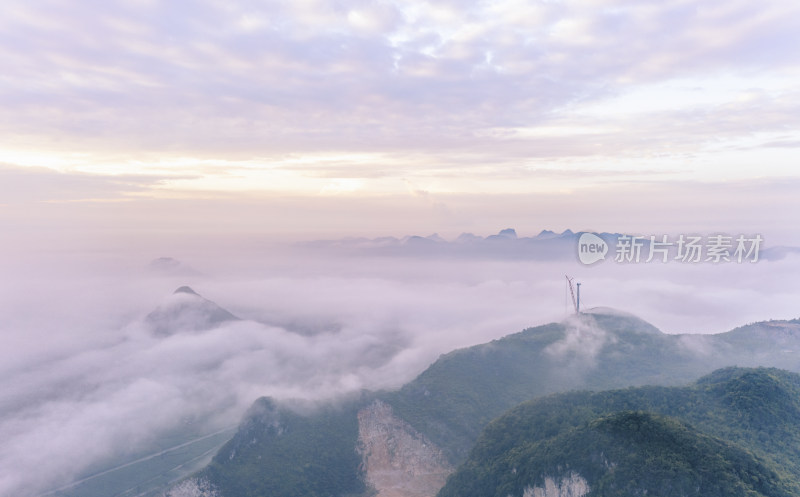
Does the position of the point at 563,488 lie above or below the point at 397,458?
above

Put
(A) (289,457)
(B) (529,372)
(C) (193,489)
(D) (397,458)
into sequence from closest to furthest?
(C) (193,489) < (A) (289,457) < (D) (397,458) < (B) (529,372)

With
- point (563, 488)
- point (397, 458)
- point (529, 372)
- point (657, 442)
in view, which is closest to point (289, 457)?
point (397, 458)

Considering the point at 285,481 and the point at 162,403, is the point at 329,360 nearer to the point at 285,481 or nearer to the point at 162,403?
the point at 162,403

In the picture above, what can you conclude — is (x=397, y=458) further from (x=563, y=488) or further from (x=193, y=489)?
(x=563, y=488)

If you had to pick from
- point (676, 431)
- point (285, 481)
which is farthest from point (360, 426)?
point (676, 431)

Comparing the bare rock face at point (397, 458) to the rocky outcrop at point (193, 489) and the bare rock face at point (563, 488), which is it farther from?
the bare rock face at point (563, 488)

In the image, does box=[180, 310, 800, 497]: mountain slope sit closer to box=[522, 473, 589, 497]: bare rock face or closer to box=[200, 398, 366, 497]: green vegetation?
box=[200, 398, 366, 497]: green vegetation
